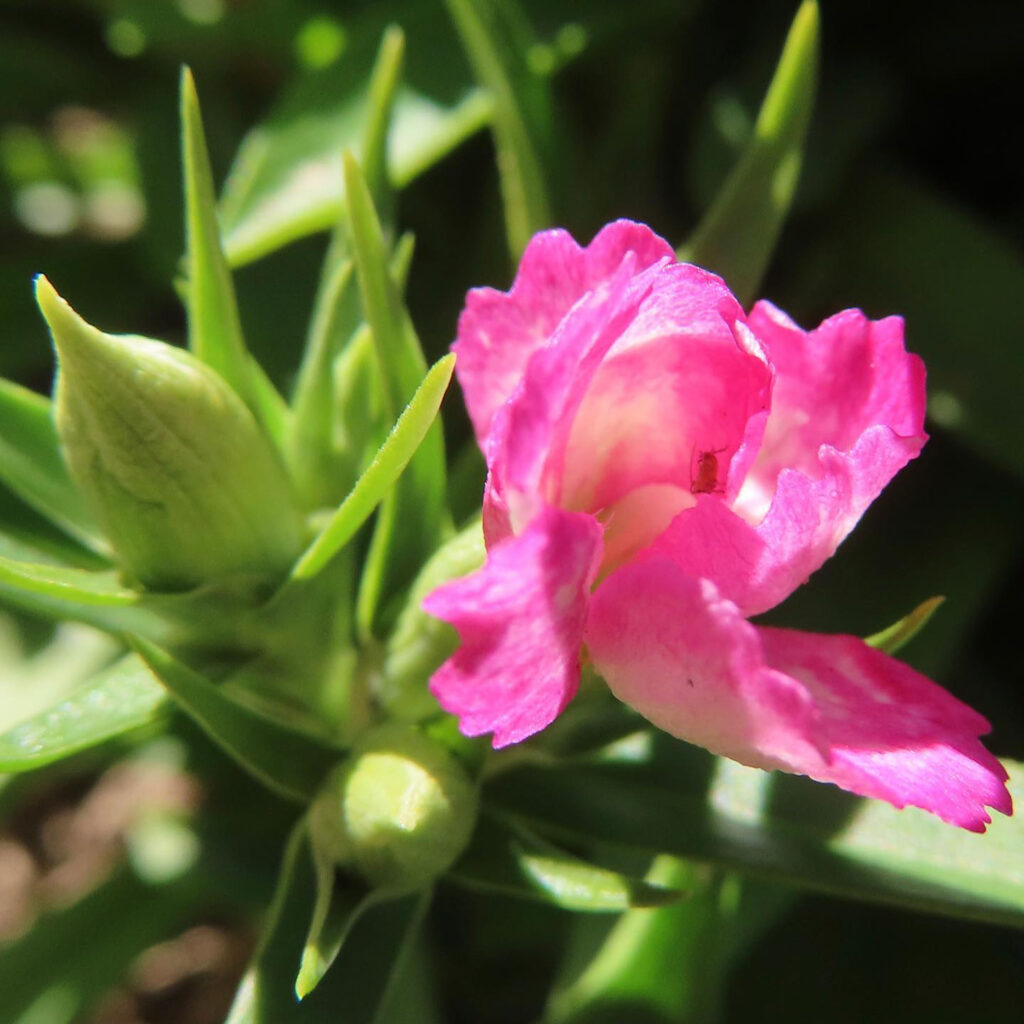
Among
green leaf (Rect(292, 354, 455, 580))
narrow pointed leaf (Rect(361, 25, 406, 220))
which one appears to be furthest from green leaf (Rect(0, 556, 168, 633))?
narrow pointed leaf (Rect(361, 25, 406, 220))

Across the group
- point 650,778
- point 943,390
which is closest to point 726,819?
point 650,778

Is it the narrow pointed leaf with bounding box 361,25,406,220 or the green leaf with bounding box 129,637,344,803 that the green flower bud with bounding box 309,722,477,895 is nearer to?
the green leaf with bounding box 129,637,344,803

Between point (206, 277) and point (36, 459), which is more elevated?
point (206, 277)

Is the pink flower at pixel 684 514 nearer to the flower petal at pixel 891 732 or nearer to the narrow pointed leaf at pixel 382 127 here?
the flower petal at pixel 891 732

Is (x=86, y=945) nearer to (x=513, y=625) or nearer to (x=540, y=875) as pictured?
(x=540, y=875)

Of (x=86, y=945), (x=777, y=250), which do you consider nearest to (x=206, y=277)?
(x=777, y=250)

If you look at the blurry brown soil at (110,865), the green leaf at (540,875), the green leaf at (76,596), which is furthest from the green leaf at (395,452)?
the blurry brown soil at (110,865)
